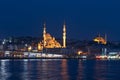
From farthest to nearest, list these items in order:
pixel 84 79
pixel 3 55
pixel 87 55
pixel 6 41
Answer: pixel 6 41
pixel 87 55
pixel 3 55
pixel 84 79

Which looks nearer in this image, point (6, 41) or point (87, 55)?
point (87, 55)

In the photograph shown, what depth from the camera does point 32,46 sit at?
12681 centimetres

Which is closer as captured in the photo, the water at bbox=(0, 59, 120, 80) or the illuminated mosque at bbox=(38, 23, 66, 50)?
the water at bbox=(0, 59, 120, 80)

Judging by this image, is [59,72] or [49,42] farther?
[49,42]

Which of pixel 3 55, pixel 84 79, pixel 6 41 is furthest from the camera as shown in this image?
pixel 6 41

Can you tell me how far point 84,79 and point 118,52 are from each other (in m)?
91.8

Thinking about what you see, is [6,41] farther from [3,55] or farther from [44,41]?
[3,55]

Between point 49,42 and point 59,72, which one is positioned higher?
point 49,42

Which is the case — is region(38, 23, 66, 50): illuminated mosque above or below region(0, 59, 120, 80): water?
above

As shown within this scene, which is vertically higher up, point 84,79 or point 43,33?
point 43,33

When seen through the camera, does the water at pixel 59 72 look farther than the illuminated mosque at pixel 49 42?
No

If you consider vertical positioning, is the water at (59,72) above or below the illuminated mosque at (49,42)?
below

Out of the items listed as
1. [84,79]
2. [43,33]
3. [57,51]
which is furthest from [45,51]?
[84,79]

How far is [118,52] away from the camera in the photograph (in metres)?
126
